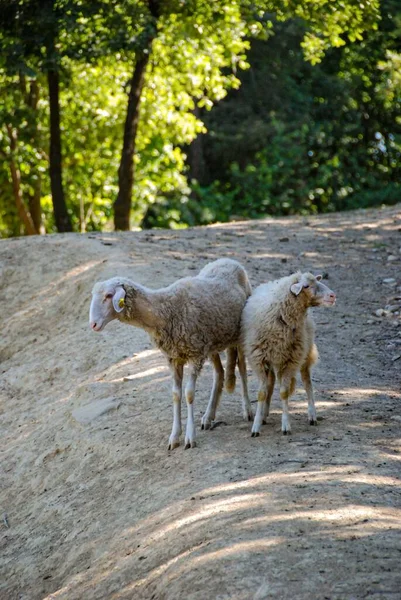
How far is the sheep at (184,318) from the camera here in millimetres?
7883

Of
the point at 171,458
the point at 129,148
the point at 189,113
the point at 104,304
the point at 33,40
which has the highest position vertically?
the point at 33,40

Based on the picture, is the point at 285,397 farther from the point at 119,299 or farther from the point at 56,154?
the point at 56,154

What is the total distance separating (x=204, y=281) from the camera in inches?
341

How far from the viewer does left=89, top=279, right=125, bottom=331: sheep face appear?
7.75 meters

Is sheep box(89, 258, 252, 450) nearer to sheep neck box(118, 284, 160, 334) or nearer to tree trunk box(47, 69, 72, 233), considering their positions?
sheep neck box(118, 284, 160, 334)

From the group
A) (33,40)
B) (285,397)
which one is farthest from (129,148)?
(285,397)

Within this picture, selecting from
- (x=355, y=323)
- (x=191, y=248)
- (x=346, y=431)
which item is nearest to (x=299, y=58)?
(x=191, y=248)

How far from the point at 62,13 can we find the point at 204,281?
1074 cm

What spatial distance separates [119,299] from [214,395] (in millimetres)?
1458

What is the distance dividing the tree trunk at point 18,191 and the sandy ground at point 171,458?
771cm

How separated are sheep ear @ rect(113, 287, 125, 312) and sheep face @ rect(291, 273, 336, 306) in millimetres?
1400

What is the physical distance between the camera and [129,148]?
19.1 meters

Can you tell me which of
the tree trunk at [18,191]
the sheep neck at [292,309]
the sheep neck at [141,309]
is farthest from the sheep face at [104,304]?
the tree trunk at [18,191]

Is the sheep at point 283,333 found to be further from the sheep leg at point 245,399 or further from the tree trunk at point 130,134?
the tree trunk at point 130,134
